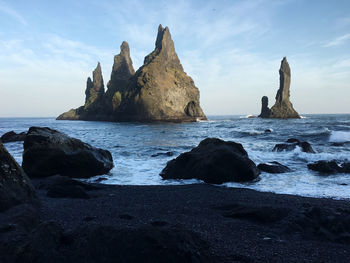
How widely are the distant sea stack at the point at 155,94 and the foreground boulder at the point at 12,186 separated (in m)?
74.6

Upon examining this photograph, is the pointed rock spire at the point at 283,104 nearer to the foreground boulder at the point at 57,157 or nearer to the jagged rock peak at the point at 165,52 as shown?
the jagged rock peak at the point at 165,52

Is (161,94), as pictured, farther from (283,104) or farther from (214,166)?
(214,166)

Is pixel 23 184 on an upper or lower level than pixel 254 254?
upper

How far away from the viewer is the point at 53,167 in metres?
8.44

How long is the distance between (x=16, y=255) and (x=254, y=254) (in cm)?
250

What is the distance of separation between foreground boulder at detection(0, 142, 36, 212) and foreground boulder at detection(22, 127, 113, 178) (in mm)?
3848

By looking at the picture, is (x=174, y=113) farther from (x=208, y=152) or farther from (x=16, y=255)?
(x=16, y=255)

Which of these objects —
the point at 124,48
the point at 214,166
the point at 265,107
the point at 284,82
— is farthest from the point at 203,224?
the point at 124,48

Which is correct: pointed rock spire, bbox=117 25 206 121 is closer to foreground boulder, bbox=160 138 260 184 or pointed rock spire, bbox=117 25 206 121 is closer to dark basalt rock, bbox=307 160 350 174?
foreground boulder, bbox=160 138 260 184

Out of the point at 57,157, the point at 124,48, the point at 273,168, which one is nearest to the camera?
the point at 57,157

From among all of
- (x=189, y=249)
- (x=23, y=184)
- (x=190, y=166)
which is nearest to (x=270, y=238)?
(x=189, y=249)

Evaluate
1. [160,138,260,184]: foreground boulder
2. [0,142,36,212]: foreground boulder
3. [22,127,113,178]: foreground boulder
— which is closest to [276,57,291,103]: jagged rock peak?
[160,138,260,184]: foreground boulder

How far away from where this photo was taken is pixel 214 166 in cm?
813

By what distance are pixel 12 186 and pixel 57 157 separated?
426cm
